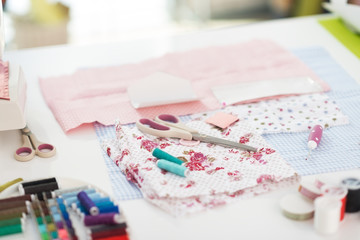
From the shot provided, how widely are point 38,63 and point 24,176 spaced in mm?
545

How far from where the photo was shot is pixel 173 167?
107 centimetres

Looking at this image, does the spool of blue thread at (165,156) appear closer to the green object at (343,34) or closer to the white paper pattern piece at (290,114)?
the white paper pattern piece at (290,114)

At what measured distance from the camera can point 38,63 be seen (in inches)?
62.3

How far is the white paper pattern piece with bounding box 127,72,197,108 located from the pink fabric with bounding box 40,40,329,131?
0.04 ft

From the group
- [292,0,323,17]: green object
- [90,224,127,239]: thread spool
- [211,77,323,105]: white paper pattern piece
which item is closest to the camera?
[90,224,127,239]: thread spool

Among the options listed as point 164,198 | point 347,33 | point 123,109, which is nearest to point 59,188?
point 164,198

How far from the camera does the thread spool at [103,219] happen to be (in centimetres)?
93

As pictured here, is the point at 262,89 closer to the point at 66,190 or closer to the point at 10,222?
the point at 66,190

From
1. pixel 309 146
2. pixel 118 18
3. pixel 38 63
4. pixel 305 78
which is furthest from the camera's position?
pixel 118 18

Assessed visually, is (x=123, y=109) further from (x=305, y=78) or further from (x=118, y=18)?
(x=118, y=18)

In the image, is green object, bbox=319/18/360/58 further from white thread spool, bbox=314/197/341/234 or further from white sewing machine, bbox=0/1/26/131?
white sewing machine, bbox=0/1/26/131

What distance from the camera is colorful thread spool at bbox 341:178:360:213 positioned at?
0.97 meters

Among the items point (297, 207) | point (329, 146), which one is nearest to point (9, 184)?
point (297, 207)

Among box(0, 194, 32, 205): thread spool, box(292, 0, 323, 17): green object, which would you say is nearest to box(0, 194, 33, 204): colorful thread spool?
box(0, 194, 32, 205): thread spool
